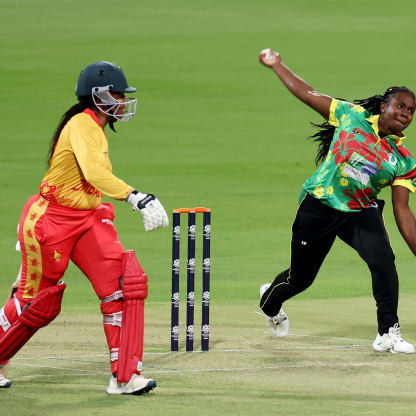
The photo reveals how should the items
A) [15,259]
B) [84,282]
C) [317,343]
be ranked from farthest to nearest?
1. [15,259]
2. [84,282]
3. [317,343]

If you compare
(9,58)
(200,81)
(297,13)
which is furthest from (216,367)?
(297,13)

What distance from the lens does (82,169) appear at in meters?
6.69

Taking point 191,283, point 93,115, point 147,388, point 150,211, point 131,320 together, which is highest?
point 93,115

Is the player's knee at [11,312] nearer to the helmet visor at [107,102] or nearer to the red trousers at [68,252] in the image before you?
the red trousers at [68,252]

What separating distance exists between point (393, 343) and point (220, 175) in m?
10.4

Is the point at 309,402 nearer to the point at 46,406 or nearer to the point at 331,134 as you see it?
the point at 46,406

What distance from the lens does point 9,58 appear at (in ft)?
89.6

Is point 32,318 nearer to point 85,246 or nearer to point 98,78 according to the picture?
point 85,246

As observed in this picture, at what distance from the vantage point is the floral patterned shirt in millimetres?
8062

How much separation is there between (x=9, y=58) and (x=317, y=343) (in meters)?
19.7

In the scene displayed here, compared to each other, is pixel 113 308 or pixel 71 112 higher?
pixel 71 112

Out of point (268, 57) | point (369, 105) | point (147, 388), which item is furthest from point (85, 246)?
point (369, 105)

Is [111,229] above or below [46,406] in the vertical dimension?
above

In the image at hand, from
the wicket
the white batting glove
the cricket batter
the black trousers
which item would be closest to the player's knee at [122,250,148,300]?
the cricket batter
